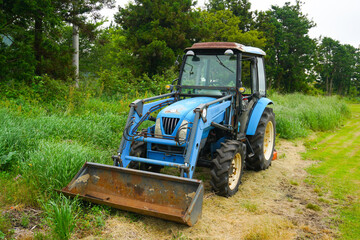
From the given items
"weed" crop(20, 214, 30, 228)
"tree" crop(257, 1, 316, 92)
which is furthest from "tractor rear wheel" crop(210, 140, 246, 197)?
"tree" crop(257, 1, 316, 92)

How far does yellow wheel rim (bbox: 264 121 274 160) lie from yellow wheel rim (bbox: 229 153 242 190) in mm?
2086

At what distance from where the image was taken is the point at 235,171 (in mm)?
5336

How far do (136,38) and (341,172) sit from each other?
14.3 m

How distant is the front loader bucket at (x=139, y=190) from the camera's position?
3973mm

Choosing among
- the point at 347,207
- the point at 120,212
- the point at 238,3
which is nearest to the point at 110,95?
the point at 120,212

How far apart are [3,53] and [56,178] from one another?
6388mm

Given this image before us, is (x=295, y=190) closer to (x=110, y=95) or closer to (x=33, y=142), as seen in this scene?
(x=33, y=142)

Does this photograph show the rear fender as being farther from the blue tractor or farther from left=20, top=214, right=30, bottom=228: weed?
left=20, top=214, right=30, bottom=228: weed

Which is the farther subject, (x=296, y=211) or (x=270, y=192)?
(x=270, y=192)

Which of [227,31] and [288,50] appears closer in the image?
[227,31]

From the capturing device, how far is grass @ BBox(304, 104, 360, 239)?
4605 mm

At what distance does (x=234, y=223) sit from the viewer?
13.9 ft

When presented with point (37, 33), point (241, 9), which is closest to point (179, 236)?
point (37, 33)

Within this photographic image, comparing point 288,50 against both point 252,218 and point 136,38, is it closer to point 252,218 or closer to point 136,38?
point 136,38
